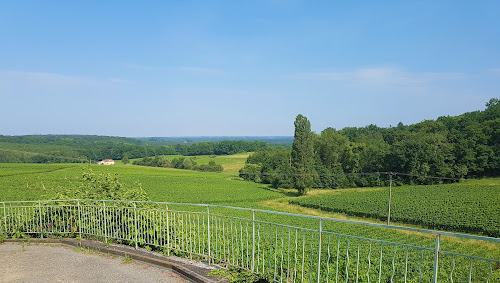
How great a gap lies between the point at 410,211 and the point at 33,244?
35.2 meters

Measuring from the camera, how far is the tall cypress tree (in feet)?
176

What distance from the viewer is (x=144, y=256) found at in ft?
20.3

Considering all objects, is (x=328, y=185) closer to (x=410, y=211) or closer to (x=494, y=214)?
(x=410, y=211)

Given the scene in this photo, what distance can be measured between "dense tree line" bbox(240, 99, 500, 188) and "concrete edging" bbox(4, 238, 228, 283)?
4788 centimetres

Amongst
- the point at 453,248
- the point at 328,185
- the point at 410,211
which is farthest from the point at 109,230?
the point at 328,185

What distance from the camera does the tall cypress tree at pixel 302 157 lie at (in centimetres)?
5353

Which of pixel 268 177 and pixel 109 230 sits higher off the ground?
pixel 109 230

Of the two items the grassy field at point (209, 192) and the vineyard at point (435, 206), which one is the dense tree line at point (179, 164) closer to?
the grassy field at point (209, 192)

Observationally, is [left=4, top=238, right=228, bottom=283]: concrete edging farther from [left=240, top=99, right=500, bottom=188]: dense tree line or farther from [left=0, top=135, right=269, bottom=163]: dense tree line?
[left=0, top=135, right=269, bottom=163]: dense tree line

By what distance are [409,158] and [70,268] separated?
59826 mm

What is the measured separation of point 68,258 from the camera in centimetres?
653

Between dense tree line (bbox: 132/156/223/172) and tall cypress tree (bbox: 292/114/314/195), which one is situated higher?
tall cypress tree (bbox: 292/114/314/195)

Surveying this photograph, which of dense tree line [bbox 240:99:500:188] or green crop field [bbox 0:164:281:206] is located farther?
dense tree line [bbox 240:99:500:188]

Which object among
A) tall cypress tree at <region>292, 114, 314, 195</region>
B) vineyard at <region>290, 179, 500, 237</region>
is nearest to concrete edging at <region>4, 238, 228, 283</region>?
vineyard at <region>290, 179, 500, 237</region>
